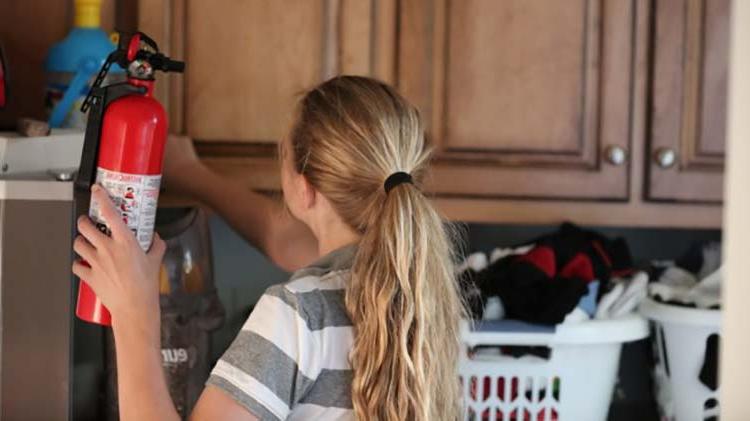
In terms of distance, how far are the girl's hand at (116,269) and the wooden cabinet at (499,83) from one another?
1.90 feet

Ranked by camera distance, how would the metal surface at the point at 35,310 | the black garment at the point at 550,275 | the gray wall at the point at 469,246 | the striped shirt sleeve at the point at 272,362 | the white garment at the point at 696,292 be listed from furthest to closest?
1. the gray wall at the point at 469,246
2. the white garment at the point at 696,292
3. the black garment at the point at 550,275
4. the metal surface at the point at 35,310
5. the striped shirt sleeve at the point at 272,362

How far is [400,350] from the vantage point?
1.38 metres

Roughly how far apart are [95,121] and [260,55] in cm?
60

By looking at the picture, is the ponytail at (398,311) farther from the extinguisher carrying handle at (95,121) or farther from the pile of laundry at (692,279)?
the pile of laundry at (692,279)

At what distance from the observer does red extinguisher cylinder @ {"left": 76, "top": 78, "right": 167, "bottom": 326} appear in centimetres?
134

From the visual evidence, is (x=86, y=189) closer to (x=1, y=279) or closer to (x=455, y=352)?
(x=1, y=279)

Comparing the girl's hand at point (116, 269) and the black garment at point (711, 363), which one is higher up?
the girl's hand at point (116, 269)

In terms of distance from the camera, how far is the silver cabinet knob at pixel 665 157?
1934mm

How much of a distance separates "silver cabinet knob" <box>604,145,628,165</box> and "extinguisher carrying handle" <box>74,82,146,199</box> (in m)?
0.88

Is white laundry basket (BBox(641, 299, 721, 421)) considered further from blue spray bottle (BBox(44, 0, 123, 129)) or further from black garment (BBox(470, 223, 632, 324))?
blue spray bottle (BBox(44, 0, 123, 129))

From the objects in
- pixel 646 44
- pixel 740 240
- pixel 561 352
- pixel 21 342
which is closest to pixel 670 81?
pixel 646 44

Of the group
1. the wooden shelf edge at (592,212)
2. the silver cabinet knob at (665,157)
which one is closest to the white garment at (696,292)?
the wooden shelf edge at (592,212)

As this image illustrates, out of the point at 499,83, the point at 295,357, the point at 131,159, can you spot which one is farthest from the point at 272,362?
the point at 499,83

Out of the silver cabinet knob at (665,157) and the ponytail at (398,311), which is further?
the silver cabinet knob at (665,157)
